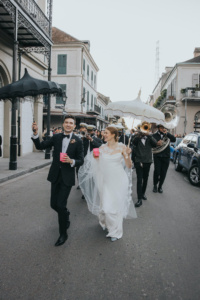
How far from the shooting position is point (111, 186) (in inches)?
156

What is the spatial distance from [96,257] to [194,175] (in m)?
6.13

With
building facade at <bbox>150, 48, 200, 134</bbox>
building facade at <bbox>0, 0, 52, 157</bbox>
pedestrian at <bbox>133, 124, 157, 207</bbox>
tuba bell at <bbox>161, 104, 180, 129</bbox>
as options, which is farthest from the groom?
building facade at <bbox>150, 48, 200, 134</bbox>

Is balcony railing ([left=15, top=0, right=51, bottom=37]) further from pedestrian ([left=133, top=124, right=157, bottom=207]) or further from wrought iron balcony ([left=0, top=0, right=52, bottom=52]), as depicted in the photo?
pedestrian ([left=133, top=124, right=157, bottom=207])

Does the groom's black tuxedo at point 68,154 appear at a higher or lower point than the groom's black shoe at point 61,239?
higher

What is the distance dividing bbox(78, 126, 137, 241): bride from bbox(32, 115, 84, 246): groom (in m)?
0.50

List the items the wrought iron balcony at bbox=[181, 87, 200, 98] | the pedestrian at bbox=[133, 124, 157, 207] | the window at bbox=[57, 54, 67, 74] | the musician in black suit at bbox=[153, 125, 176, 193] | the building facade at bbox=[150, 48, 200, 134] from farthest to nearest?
the window at bbox=[57, 54, 67, 74], the building facade at bbox=[150, 48, 200, 134], the wrought iron balcony at bbox=[181, 87, 200, 98], the musician in black suit at bbox=[153, 125, 176, 193], the pedestrian at bbox=[133, 124, 157, 207]

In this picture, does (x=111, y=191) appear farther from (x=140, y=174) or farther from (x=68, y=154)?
(x=140, y=174)

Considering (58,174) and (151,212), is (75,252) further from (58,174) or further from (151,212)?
(151,212)

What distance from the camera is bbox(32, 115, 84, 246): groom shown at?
3.62 metres

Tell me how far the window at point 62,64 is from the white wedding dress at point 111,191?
95.8ft

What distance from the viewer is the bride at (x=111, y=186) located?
3.86m

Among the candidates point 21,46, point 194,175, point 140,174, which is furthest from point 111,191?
point 21,46

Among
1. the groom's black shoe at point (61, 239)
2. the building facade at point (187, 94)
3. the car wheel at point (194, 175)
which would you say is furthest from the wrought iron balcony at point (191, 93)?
the groom's black shoe at point (61, 239)

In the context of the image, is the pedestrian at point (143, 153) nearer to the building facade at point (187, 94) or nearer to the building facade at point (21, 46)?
the building facade at point (21, 46)
